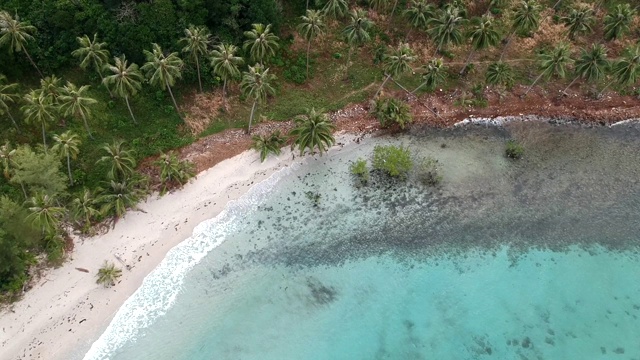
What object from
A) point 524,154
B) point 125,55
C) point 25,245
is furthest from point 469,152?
point 25,245

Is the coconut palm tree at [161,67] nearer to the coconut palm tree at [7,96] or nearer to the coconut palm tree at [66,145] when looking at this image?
the coconut palm tree at [66,145]

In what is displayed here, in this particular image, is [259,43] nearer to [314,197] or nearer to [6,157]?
[314,197]

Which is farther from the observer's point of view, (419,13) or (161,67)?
(419,13)

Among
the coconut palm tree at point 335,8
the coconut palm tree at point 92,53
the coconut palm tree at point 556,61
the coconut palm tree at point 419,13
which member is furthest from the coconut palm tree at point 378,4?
the coconut palm tree at point 92,53

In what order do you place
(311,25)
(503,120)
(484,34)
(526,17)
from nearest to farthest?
1. (311,25)
2. (484,34)
3. (526,17)
4. (503,120)

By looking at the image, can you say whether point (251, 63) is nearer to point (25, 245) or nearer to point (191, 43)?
point (191, 43)

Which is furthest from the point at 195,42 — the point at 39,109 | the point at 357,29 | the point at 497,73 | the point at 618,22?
the point at 618,22
